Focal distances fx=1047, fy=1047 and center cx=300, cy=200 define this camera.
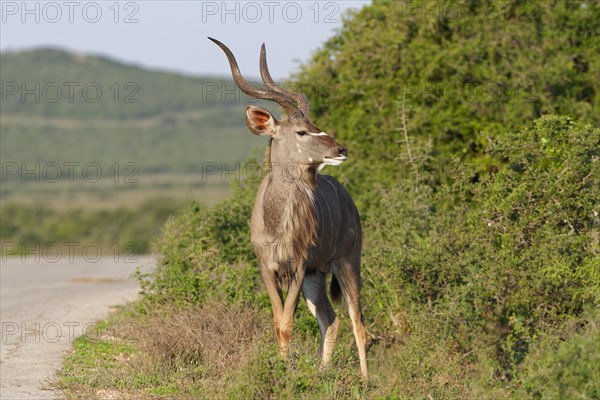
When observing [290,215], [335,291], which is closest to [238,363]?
[290,215]

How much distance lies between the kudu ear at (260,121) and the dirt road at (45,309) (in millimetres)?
2887

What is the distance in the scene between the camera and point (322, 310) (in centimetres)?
1019

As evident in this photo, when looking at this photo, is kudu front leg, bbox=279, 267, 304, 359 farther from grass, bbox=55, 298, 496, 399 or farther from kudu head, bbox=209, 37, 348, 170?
kudu head, bbox=209, 37, 348, 170

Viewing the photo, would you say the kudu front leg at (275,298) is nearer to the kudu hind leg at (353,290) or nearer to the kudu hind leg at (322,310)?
the kudu hind leg at (322,310)

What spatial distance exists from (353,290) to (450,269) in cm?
134

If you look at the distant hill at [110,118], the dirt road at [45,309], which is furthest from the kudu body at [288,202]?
the distant hill at [110,118]

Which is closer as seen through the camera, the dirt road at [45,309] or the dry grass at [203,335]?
the dry grass at [203,335]

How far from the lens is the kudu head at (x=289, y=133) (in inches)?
364

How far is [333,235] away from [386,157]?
21.3ft

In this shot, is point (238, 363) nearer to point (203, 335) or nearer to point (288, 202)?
point (203, 335)

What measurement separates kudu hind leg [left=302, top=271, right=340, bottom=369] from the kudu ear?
4.96 feet

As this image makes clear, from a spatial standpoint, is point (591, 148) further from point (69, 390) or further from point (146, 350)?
point (69, 390)

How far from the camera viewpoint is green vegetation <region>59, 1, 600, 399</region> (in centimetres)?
856

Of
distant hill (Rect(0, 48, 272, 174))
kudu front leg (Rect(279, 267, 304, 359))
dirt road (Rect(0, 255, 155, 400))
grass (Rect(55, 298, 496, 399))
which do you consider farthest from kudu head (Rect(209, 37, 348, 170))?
distant hill (Rect(0, 48, 272, 174))
